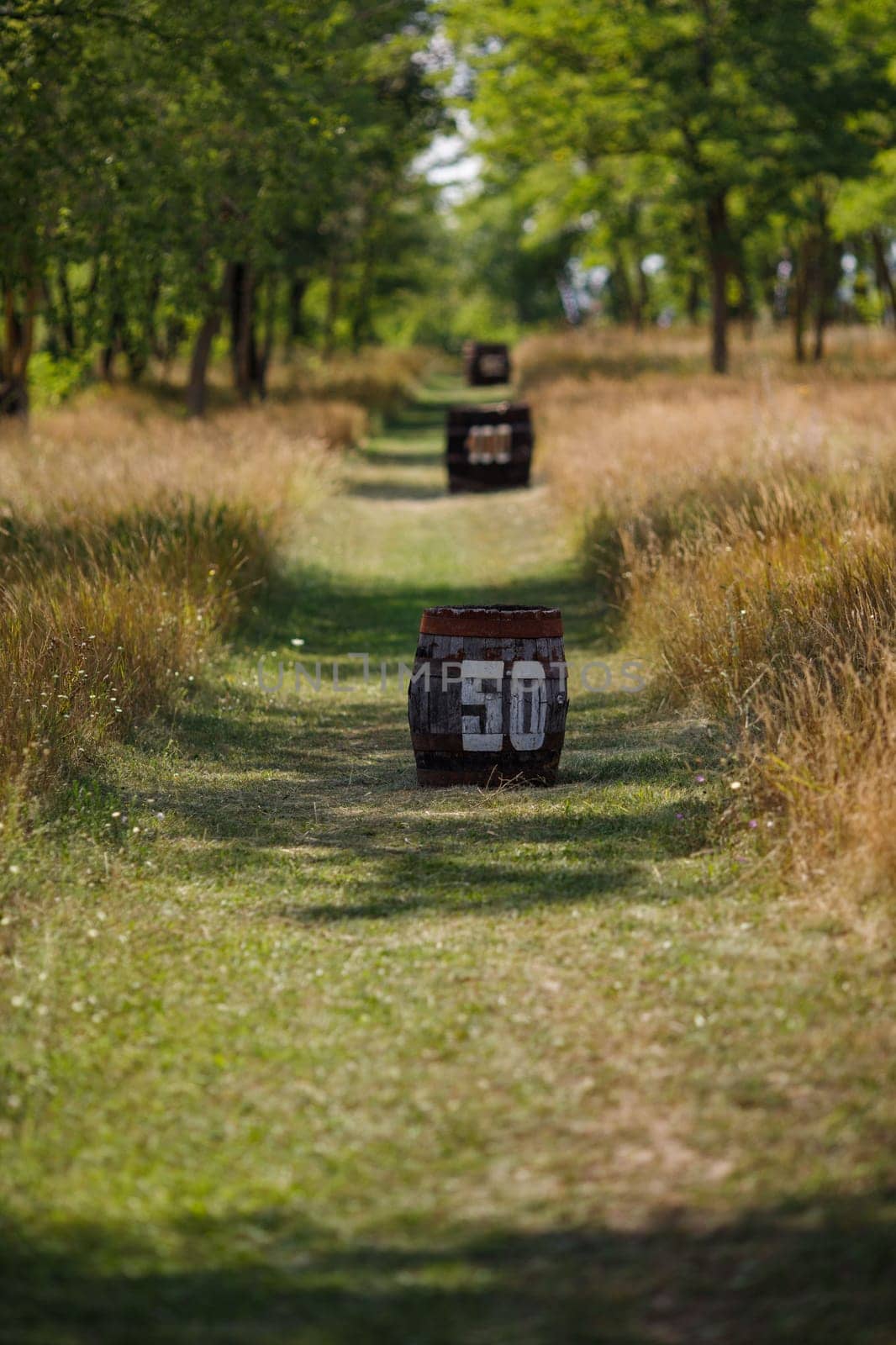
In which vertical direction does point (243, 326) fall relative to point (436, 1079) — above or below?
above

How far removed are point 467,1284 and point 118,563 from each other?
20.7ft

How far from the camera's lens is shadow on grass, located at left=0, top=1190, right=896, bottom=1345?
9.02ft

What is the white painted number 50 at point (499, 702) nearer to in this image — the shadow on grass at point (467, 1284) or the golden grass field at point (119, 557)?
the golden grass field at point (119, 557)

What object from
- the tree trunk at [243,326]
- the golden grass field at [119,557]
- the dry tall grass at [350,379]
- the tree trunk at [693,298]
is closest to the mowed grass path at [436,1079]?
the golden grass field at [119,557]

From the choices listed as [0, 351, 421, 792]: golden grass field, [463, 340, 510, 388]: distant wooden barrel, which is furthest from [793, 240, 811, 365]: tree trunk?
[0, 351, 421, 792]: golden grass field

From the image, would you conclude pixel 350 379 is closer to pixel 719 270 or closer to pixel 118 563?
pixel 719 270

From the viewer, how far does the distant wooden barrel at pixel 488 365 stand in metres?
37.7

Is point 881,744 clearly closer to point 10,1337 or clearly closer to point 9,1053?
point 9,1053

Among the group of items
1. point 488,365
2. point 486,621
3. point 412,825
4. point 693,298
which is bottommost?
point 412,825

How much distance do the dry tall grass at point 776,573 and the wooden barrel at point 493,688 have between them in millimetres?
784

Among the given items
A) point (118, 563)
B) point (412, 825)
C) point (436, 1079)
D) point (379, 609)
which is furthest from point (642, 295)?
point (436, 1079)

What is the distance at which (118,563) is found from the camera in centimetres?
863

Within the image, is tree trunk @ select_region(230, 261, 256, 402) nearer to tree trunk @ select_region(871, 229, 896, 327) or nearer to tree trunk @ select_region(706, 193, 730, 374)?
tree trunk @ select_region(706, 193, 730, 374)

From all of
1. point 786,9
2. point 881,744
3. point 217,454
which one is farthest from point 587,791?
point 786,9
